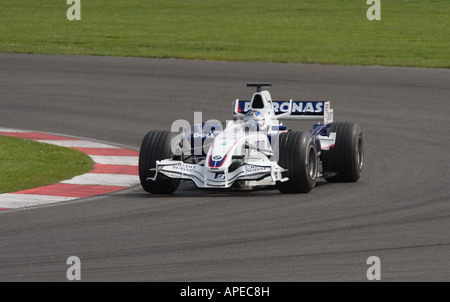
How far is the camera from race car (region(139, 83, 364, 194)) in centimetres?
1211

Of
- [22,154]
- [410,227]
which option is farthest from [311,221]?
[22,154]

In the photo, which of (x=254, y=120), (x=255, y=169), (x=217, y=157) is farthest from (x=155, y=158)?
(x=254, y=120)

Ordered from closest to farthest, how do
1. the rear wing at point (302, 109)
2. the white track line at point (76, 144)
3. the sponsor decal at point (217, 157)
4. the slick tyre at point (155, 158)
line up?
1. the sponsor decal at point (217, 157)
2. the slick tyre at point (155, 158)
3. the rear wing at point (302, 109)
4. the white track line at point (76, 144)

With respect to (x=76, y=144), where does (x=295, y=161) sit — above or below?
below

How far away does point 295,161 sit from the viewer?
480 inches

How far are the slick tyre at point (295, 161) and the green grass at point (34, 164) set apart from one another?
307cm

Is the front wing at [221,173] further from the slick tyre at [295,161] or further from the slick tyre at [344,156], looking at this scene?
the slick tyre at [344,156]

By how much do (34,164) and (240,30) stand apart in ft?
62.1

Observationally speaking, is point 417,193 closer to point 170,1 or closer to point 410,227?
point 410,227

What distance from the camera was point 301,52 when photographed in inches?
1102

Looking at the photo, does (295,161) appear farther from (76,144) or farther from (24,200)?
(76,144)

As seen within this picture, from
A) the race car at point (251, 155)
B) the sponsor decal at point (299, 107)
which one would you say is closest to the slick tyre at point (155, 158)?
the race car at point (251, 155)

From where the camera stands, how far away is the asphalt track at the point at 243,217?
8.65 metres
